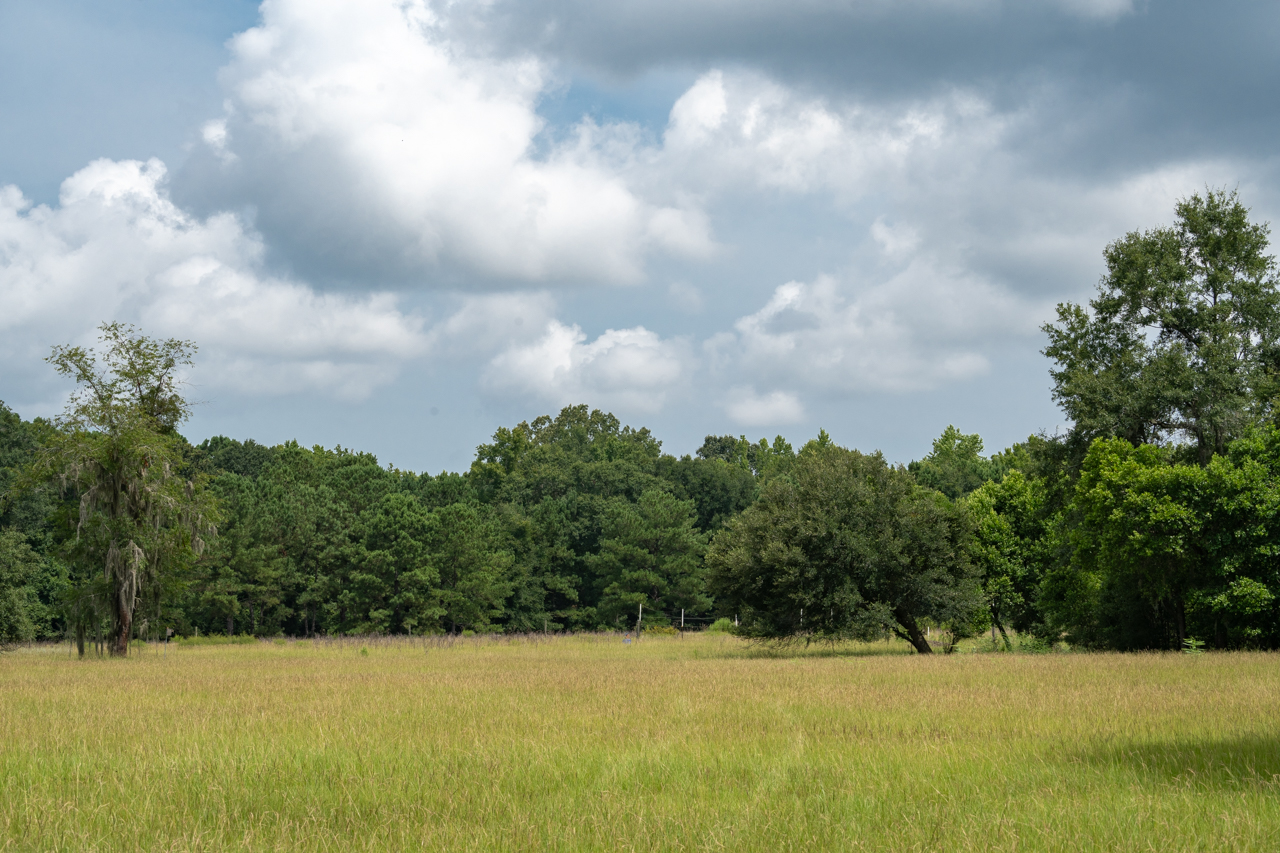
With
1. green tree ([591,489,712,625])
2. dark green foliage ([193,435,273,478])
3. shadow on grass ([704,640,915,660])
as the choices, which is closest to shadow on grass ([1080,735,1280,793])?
shadow on grass ([704,640,915,660])

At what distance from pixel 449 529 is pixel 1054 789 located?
66.1 m

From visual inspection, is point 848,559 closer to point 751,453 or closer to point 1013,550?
point 1013,550

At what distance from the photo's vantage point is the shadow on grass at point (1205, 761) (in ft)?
32.3

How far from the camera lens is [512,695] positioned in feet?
64.8

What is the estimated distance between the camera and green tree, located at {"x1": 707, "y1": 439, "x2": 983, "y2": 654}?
36562 millimetres

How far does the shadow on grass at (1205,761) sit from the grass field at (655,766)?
47 millimetres

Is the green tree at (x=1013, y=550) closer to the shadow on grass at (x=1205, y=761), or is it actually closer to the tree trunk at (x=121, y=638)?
the shadow on grass at (x=1205, y=761)

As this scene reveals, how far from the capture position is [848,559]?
36.7 metres

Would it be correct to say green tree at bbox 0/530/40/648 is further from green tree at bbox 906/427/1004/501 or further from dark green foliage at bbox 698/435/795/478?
dark green foliage at bbox 698/435/795/478

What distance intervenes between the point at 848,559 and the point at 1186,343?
16170mm

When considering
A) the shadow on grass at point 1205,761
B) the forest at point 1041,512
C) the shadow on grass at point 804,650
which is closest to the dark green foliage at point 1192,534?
the forest at point 1041,512

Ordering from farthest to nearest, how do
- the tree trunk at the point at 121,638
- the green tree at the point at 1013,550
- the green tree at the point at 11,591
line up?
the green tree at the point at 11,591
the green tree at the point at 1013,550
the tree trunk at the point at 121,638

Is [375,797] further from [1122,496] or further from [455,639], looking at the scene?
[455,639]

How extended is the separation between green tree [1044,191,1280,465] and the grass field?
635 inches
